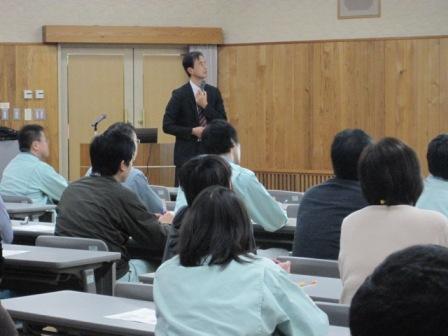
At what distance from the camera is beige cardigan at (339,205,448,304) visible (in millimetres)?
3037

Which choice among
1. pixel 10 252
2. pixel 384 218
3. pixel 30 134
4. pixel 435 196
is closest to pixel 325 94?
pixel 30 134

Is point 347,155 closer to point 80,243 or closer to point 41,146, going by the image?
point 80,243

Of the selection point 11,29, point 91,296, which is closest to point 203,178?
point 91,296

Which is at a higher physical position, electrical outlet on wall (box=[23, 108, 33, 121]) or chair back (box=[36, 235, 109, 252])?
electrical outlet on wall (box=[23, 108, 33, 121])

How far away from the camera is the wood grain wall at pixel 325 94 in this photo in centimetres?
1035

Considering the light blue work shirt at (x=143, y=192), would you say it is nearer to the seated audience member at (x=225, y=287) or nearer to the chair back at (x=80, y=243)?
the chair back at (x=80, y=243)

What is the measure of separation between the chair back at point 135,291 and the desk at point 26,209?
9.65 ft

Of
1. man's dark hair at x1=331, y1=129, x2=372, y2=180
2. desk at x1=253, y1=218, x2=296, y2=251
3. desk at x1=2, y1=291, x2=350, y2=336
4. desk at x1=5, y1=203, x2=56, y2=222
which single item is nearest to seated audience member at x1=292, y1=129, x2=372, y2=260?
man's dark hair at x1=331, y1=129, x2=372, y2=180

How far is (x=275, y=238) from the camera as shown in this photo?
576cm

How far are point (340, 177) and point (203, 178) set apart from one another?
1.05 m

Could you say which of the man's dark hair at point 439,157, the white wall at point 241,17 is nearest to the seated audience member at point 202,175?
the man's dark hair at point 439,157

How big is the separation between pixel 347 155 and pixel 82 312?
5.17 ft

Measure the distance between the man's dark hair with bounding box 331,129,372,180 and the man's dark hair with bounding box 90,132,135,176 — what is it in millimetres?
1246

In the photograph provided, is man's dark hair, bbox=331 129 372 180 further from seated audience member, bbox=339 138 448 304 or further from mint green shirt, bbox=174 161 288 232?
mint green shirt, bbox=174 161 288 232
